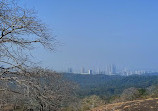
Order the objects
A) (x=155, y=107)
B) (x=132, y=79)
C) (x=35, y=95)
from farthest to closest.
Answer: (x=132, y=79) < (x=155, y=107) < (x=35, y=95)

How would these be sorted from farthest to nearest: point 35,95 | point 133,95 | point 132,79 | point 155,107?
point 132,79 < point 133,95 < point 155,107 < point 35,95

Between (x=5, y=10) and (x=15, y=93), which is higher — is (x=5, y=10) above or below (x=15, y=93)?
above

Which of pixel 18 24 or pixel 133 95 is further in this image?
pixel 133 95

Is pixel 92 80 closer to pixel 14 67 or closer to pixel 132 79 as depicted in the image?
pixel 132 79

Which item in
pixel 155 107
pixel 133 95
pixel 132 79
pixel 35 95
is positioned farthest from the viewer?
pixel 132 79

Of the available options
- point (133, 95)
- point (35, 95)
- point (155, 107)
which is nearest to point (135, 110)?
point (155, 107)

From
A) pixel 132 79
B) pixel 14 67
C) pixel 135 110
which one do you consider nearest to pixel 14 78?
pixel 14 67

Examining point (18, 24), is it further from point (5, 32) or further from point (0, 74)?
point (0, 74)

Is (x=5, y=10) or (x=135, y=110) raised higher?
(x=5, y=10)

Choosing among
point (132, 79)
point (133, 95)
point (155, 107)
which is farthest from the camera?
point (132, 79)
